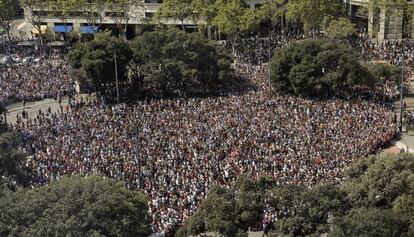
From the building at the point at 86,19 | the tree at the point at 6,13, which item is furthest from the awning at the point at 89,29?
the tree at the point at 6,13

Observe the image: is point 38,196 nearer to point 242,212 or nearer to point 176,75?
point 242,212

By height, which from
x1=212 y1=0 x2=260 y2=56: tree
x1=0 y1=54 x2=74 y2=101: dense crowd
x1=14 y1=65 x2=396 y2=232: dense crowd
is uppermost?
x1=212 y1=0 x2=260 y2=56: tree

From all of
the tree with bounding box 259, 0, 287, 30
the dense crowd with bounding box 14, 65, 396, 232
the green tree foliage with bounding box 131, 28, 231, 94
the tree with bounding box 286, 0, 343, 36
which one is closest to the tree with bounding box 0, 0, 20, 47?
the green tree foliage with bounding box 131, 28, 231, 94

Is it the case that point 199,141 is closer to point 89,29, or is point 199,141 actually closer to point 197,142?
point 197,142

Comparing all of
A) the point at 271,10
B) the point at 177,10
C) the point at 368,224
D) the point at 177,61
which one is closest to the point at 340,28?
the point at 271,10

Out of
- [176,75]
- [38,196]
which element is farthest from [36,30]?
[38,196]

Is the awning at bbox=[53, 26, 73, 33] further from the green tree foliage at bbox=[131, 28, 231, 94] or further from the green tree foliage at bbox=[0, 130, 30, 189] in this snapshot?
the green tree foliage at bbox=[0, 130, 30, 189]

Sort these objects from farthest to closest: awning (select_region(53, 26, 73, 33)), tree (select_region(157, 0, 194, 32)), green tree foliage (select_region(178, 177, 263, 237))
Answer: awning (select_region(53, 26, 73, 33)) → tree (select_region(157, 0, 194, 32)) → green tree foliage (select_region(178, 177, 263, 237))
